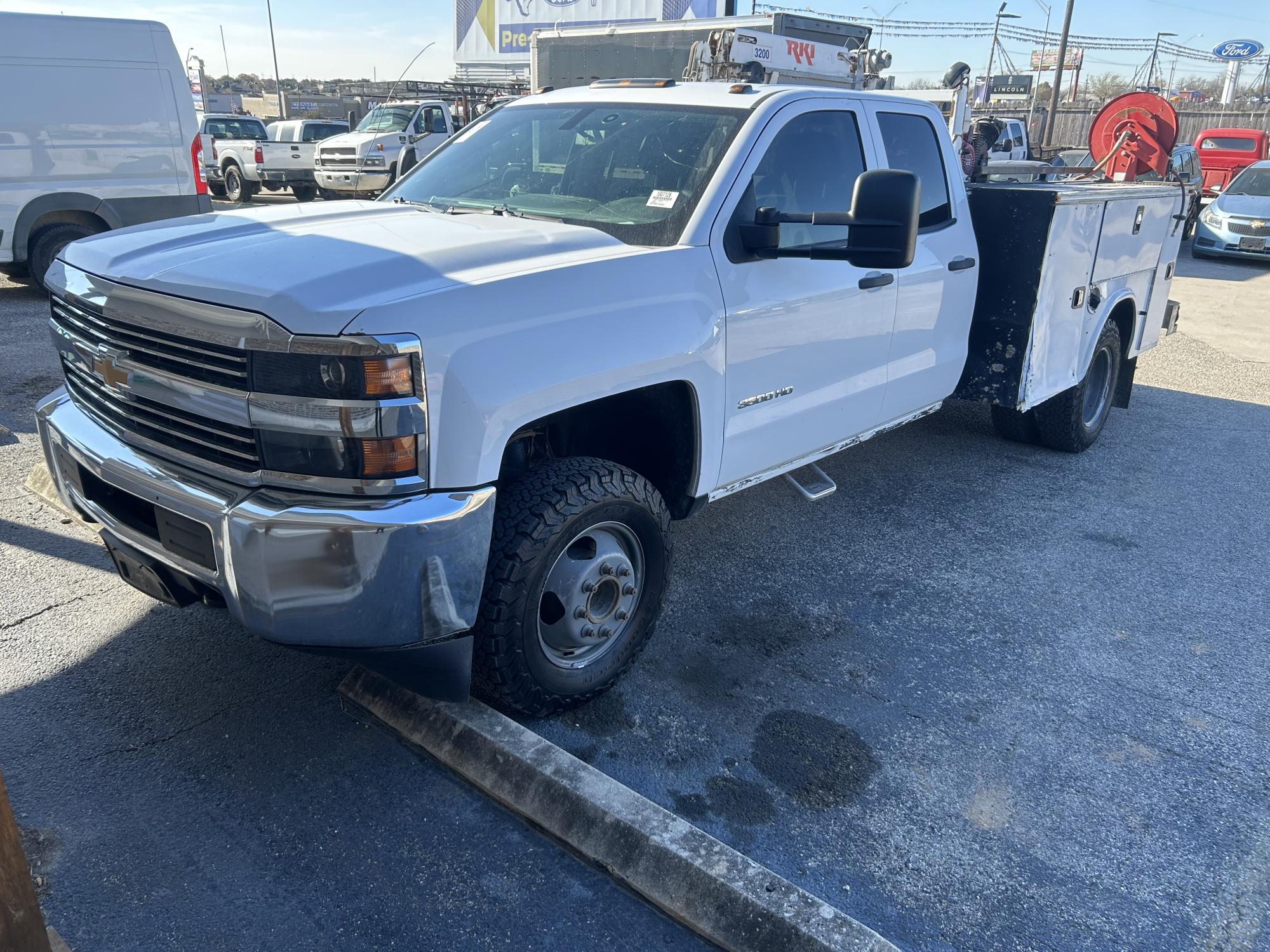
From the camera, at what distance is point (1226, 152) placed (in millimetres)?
22656

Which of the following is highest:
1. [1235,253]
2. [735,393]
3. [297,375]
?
[297,375]

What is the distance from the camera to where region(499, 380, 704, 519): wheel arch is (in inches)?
125

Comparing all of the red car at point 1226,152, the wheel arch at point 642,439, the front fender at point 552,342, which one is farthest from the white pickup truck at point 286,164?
the red car at point 1226,152

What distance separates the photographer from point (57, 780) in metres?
2.73

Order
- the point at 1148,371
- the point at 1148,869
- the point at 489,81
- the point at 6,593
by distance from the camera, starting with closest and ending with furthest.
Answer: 1. the point at 1148,869
2. the point at 6,593
3. the point at 1148,371
4. the point at 489,81

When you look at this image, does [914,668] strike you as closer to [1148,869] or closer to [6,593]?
[1148,869]

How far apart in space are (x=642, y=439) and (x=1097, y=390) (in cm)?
418

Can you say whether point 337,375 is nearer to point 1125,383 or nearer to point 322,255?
point 322,255

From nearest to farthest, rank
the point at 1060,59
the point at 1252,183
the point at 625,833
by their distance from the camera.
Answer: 1. the point at 625,833
2. the point at 1252,183
3. the point at 1060,59

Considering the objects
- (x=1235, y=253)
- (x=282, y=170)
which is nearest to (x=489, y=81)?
(x=282, y=170)

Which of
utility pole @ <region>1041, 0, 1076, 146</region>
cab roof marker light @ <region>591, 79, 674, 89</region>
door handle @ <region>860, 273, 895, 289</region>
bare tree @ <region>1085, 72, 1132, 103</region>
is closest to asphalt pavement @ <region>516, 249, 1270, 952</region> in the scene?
door handle @ <region>860, 273, 895, 289</region>

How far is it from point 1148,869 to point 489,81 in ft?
96.7

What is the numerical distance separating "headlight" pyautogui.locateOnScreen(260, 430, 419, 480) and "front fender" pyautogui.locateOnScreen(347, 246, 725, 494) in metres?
0.07

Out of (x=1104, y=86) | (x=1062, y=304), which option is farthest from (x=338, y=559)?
(x=1104, y=86)
